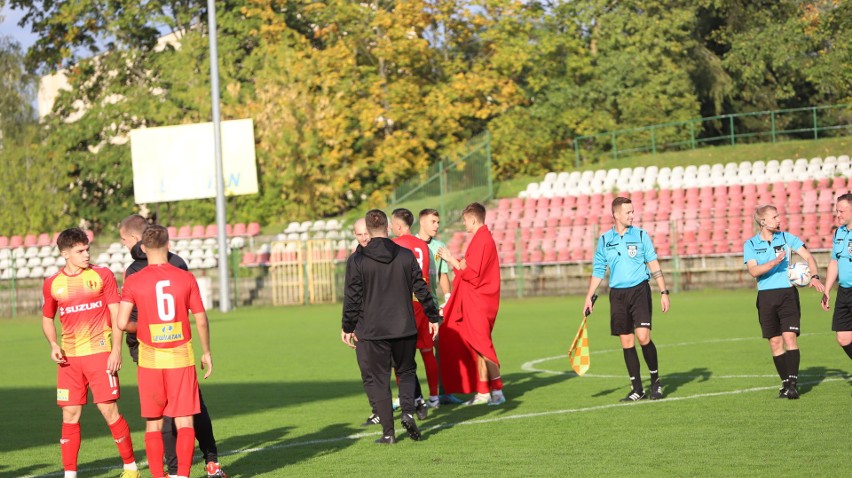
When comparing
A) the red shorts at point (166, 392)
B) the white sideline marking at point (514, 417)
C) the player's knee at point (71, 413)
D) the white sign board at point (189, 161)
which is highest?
the white sign board at point (189, 161)

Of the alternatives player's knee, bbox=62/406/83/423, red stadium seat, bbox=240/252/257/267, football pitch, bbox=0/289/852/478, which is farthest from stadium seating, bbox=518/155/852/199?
player's knee, bbox=62/406/83/423

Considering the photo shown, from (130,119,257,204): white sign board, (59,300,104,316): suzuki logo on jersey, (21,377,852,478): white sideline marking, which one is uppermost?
(130,119,257,204): white sign board

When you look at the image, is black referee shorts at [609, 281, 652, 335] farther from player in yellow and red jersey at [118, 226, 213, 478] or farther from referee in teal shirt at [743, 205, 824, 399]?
player in yellow and red jersey at [118, 226, 213, 478]

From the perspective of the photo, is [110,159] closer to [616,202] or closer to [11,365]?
[11,365]

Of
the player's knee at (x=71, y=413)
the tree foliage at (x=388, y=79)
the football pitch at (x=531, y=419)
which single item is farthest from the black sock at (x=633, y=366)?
the tree foliage at (x=388, y=79)

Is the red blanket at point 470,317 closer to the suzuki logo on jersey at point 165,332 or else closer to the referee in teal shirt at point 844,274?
the referee in teal shirt at point 844,274

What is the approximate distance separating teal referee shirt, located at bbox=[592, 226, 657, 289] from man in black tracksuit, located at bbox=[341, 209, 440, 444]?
95.0 inches

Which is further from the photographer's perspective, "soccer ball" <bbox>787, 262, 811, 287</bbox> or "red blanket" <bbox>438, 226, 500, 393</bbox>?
"red blanket" <bbox>438, 226, 500, 393</bbox>

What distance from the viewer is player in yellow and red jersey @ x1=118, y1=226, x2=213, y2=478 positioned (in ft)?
24.1

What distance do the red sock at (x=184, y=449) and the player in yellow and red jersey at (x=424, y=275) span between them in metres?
3.16

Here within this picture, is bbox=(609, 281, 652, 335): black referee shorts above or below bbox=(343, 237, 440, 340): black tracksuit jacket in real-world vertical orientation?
below

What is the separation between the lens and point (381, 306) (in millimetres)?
9312

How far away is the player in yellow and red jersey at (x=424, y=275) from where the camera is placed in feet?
34.3

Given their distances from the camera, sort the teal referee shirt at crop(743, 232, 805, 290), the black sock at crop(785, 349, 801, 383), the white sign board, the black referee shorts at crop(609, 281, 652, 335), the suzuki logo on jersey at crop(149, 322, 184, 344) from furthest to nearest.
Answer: the white sign board < the black referee shorts at crop(609, 281, 652, 335) < the teal referee shirt at crop(743, 232, 805, 290) < the black sock at crop(785, 349, 801, 383) < the suzuki logo on jersey at crop(149, 322, 184, 344)
